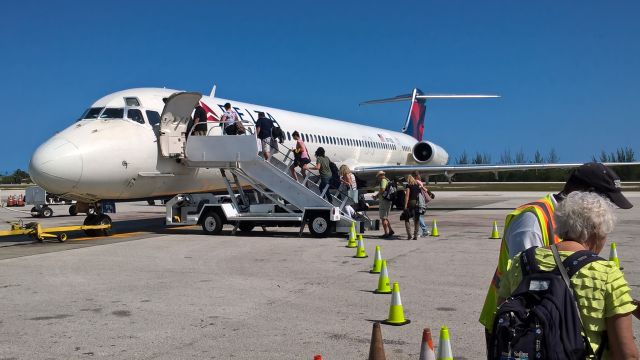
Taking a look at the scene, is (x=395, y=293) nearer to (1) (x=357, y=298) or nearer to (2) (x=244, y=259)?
(1) (x=357, y=298)

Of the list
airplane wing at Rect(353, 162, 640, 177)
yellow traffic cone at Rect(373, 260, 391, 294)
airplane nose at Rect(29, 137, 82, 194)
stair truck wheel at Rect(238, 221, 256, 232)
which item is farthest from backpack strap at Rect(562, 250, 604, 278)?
airplane wing at Rect(353, 162, 640, 177)

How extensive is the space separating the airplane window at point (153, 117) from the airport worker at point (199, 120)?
2.94ft

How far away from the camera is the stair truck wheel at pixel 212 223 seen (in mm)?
16047

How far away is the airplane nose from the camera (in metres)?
12.9

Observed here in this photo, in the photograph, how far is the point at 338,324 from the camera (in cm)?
636

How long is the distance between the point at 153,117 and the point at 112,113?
96 centimetres

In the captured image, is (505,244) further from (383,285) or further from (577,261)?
(383,285)

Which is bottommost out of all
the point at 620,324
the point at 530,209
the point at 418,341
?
the point at 418,341

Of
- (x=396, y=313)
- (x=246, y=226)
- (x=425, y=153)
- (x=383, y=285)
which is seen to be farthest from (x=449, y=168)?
(x=396, y=313)

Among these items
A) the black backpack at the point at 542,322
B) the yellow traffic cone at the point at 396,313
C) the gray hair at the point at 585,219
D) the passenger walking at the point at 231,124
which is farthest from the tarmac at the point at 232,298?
the passenger walking at the point at 231,124

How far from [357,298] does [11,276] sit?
529cm

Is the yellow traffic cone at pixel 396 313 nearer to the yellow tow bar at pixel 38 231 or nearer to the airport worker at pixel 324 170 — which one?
the yellow tow bar at pixel 38 231

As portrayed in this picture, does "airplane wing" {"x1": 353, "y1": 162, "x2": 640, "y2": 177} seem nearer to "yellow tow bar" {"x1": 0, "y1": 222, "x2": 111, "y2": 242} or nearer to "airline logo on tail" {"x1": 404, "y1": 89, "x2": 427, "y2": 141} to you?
"airline logo on tail" {"x1": 404, "y1": 89, "x2": 427, "y2": 141}

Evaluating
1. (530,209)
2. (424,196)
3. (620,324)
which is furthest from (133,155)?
(620,324)
